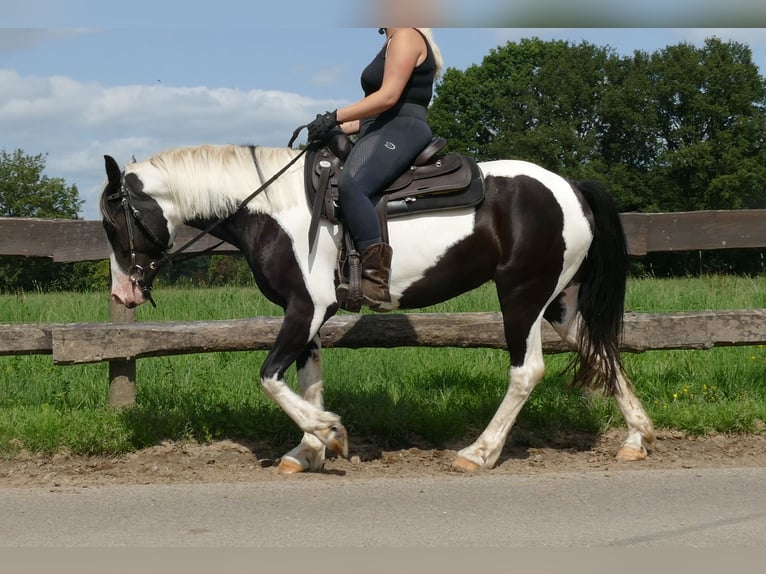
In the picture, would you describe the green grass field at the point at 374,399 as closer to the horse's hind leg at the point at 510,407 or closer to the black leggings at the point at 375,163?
the horse's hind leg at the point at 510,407

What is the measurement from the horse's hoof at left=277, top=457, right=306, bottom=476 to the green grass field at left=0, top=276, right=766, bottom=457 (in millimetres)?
633

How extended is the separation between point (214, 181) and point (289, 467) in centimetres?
179

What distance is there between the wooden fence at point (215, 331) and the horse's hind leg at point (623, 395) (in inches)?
7.6

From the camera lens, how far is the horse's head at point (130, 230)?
5.36 metres

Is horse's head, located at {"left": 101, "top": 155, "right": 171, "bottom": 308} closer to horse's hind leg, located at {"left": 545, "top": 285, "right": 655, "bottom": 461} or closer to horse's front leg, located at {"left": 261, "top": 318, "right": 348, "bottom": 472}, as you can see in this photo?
horse's front leg, located at {"left": 261, "top": 318, "right": 348, "bottom": 472}

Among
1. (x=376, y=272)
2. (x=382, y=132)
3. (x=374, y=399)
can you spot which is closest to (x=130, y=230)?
(x=376, y=272)

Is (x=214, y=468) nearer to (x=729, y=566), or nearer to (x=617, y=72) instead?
(x=729, y=566)

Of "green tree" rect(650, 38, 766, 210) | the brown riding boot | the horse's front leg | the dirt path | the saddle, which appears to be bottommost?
the dirt path

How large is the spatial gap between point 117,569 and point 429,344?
3.15m

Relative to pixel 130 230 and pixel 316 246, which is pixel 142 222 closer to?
pixel 130 230

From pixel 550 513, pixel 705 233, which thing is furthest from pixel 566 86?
pixel 550 513

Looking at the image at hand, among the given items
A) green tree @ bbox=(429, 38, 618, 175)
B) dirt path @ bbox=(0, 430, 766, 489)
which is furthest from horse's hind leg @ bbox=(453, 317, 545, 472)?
green tree @ bbox=(429, 38, 618, 175)

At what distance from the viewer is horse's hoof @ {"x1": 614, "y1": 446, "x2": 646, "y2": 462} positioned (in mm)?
5531

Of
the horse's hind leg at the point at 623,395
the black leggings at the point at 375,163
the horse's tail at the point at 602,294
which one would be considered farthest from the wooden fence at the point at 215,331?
the black leggings at the point at 375,163
